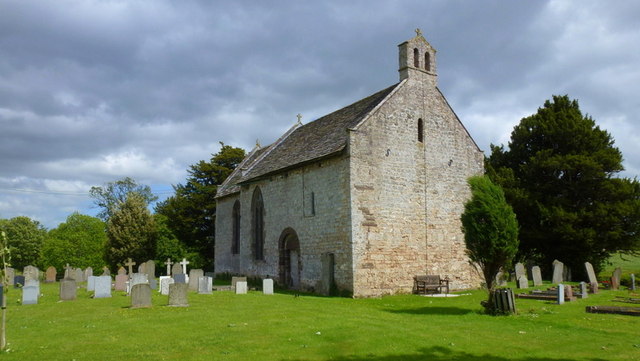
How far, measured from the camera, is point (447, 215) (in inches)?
963

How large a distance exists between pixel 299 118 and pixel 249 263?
12.3 m

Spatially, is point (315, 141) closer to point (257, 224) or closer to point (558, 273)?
point (257, 224)

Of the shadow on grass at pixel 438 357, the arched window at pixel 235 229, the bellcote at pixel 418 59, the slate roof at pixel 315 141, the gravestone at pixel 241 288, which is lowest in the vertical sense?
the shadow on grass at pixel 438 357

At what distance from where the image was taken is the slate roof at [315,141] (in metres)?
23.9

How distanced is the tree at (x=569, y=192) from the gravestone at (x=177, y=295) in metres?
21.9

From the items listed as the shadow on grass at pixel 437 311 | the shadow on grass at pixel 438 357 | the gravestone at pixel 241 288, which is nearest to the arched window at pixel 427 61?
the shadow on grass at pixel 437 311

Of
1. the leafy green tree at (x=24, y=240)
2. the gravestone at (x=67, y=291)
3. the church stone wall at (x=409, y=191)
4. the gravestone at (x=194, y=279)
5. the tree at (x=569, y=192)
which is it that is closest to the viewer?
the gravestone at (x=67, y=291)

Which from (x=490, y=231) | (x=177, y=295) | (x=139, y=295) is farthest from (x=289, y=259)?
(x=490, y=231)

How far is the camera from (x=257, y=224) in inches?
1193

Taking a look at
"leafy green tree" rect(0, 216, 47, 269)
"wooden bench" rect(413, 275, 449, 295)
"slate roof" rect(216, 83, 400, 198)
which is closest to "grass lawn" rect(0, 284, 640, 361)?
"wooden bench" rect(413, 275, 449, 295)

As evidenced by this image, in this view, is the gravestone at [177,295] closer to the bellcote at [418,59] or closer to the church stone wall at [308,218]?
the church stone wall at [308,218]

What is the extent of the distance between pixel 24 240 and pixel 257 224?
184 feet

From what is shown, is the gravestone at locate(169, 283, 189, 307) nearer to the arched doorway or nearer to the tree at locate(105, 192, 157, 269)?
the arched doorway

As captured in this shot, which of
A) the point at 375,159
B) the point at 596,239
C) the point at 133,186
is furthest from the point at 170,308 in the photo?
the point at 133,186
